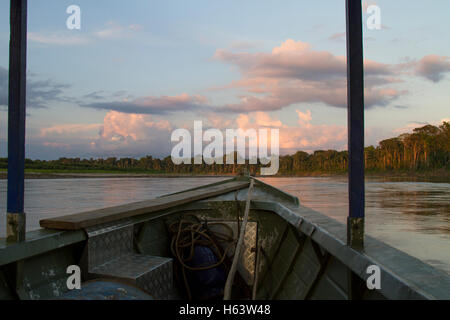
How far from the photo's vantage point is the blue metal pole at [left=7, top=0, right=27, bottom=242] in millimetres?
1899

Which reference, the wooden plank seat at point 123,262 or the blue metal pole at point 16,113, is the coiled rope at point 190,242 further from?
the blue metal pole at point 16,113

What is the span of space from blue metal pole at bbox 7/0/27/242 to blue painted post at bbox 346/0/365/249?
1.80 m

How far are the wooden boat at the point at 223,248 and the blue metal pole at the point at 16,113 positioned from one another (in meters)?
0.23

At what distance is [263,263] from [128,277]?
165 centimetres

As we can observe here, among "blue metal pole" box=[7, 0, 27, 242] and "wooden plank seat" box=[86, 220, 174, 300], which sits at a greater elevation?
"blue metal pole" box=[7, 0, 27, 242]

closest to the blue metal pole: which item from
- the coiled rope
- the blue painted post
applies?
the coiled rope

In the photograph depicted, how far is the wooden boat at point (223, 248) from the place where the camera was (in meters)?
1.49

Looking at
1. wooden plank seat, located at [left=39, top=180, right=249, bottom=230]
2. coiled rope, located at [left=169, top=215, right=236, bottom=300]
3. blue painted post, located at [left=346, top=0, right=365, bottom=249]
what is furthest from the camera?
coiled rope, located at [left=169, top=215, right=236, bottom=300]

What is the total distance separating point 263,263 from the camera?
133 inches

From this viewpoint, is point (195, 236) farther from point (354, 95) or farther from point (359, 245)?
point (354, 95)

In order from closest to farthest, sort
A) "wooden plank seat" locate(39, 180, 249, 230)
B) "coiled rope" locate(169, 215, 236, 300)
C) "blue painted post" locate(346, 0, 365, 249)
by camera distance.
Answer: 1. "blue painted post" locate(346, 0, 365, 249)
2. "wooden plank seat" locate(39, 180, 249, 230)
3. "coiled rope" locate(169, 215, 236, 300)

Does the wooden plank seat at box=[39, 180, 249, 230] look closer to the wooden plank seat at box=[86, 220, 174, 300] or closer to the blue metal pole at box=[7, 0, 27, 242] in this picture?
the wooden plank seat at box=[86, 220, 174, 300]

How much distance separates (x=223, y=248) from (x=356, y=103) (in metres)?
2.10
